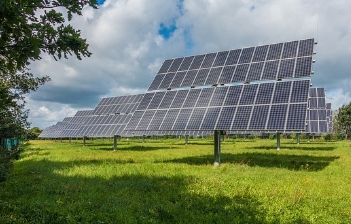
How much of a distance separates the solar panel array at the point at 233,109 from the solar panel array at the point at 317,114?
790 inches

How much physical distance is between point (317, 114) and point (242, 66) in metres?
23.0

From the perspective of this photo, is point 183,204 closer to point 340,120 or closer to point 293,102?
point 293,102

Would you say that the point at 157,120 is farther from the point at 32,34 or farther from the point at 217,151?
the point at 32,34

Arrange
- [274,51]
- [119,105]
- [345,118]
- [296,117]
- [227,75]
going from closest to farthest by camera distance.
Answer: [296,117]
[227,75]
[274,51]
[119,105]
[345,118]

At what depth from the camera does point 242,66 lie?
20281 millimetres

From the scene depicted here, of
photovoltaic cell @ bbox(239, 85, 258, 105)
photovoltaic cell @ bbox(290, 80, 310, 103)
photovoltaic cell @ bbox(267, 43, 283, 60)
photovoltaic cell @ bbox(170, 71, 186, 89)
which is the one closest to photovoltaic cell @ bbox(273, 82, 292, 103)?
photovoltaic cell @ bbox(290, 80, 310, 103)

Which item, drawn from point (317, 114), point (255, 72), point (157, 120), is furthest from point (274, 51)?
point (317, 114)

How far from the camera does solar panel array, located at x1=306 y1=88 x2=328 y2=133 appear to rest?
35944 millimetres

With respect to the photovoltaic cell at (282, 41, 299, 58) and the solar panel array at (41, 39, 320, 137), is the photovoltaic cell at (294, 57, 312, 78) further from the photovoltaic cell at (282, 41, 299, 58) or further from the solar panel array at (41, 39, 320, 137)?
the photovoltaic cell at (282, 41, 299, 58)

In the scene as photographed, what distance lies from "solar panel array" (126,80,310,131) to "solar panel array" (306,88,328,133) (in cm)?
2007

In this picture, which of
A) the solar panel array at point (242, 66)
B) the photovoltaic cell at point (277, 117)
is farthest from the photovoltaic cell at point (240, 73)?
the photovoltaic cell at point (277, 117)

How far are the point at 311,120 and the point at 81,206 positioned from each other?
35.1m

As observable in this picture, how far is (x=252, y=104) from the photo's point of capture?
1678 centimetres

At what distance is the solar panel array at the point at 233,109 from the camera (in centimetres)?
1546
